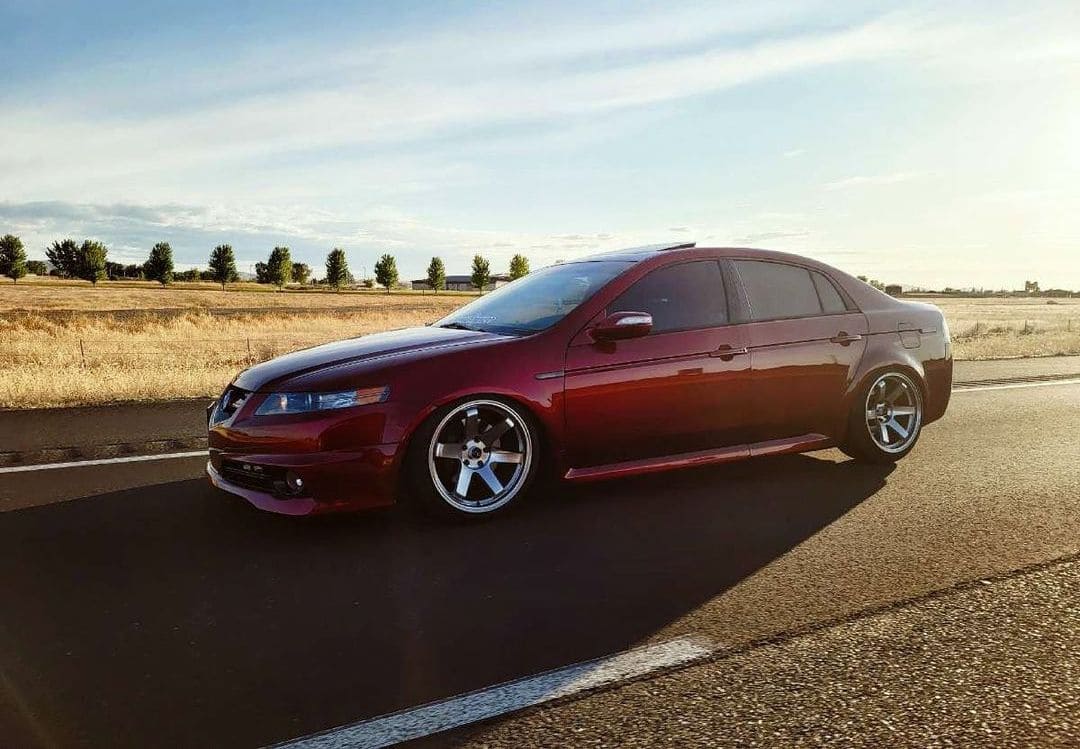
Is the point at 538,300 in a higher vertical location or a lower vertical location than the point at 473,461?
higher

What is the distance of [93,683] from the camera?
9.14 ft

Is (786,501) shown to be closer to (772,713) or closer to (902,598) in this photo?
(902,598)

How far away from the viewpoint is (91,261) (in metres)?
119

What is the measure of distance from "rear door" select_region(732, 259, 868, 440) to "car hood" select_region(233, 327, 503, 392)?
1729mm

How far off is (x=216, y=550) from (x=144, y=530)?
0.59 m

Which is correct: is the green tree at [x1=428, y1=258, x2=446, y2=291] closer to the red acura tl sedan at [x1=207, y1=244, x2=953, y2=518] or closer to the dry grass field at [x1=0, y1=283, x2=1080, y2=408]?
the dry grass field at [x1=0, y1=283, x2=1080, y2=408]

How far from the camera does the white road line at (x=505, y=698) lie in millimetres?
2420

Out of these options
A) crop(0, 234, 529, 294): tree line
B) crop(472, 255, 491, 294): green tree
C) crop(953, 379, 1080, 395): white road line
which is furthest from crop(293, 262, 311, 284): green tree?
crop(953, 379, 1080, 395): white road line

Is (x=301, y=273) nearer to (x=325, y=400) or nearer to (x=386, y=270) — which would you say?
(x=386, y=270)

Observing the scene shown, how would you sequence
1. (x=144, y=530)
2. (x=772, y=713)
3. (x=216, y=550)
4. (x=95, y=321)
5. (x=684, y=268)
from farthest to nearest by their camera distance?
(x=95, y=321), (x=684, y=268), (x=144, y=530), (x=216, y=550), (x=772, y=713)

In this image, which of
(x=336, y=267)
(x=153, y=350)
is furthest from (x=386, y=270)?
(x=153, y=350)

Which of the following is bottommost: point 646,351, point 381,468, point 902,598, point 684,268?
point 902,598

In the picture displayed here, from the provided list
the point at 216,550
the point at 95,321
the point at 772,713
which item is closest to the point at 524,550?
the point at 216,550

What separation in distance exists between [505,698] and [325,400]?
7.26 ft
